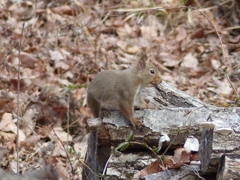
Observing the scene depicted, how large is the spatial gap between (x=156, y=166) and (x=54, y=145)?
1876 millimetres

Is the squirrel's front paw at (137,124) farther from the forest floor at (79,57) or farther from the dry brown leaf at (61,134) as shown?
the dry brown leaf at (61,134)

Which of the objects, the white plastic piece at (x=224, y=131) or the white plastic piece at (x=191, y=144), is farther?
the white plastic piece at (x=191, y=144)

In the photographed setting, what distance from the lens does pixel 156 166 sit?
3035 millimetres

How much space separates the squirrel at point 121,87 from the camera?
3.68 meters

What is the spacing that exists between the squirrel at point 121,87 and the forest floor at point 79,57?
73 centimetres

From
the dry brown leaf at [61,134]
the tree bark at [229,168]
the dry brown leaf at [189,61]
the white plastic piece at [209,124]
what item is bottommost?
the dry brown leaf at [61,134]

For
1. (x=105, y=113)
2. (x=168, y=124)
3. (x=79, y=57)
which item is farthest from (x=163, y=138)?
(x=79, y=57)

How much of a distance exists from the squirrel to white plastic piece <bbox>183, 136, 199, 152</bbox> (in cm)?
65

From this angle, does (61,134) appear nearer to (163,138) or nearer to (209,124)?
(163,138)

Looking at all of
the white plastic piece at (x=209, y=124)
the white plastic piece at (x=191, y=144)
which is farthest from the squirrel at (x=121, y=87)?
the white plastic piece at (x=209, y=124)

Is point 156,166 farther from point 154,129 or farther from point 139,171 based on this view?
point 154,129

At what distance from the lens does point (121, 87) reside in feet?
12.1

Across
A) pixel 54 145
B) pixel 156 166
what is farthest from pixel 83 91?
pixel 156 166

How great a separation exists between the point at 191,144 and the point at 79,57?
11.7 feet
